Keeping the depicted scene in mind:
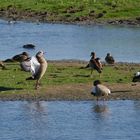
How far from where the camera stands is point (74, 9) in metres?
Answer: 67.5

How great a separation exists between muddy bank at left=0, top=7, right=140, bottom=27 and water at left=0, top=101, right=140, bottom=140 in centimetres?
3348

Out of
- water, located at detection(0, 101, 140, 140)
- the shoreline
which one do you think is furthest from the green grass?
the shoreline

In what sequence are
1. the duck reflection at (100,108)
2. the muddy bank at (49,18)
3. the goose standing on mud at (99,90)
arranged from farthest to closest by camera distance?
the muddy bank at (49,18), the goose standing on mud at (99,90), the duck reflection at (100,108)

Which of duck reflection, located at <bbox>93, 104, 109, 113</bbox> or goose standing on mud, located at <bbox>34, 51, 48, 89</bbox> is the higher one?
goose standing on mud, located at <bbox>34, 51, 48, 89</bbox>

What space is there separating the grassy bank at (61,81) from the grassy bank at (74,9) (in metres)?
28.4

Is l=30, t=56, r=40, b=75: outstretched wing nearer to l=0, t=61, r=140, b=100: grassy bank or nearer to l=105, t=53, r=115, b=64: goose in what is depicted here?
l=0, t=61, r=140, b=100: grassy bank

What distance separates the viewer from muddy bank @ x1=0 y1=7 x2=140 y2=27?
61453mm

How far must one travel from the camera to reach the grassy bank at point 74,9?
2530 inches

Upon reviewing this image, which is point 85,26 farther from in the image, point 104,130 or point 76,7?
point 104,130

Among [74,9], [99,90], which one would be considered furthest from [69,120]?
[74,9]

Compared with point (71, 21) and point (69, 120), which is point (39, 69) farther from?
point (71, 21)

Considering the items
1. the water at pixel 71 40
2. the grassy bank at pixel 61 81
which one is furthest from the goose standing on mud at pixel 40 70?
the water at pixel 71 40

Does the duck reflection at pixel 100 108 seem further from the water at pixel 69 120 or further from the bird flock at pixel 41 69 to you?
the bird flock at pixel 41 69

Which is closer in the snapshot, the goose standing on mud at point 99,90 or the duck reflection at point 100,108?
the duck reflection at point 100,108
